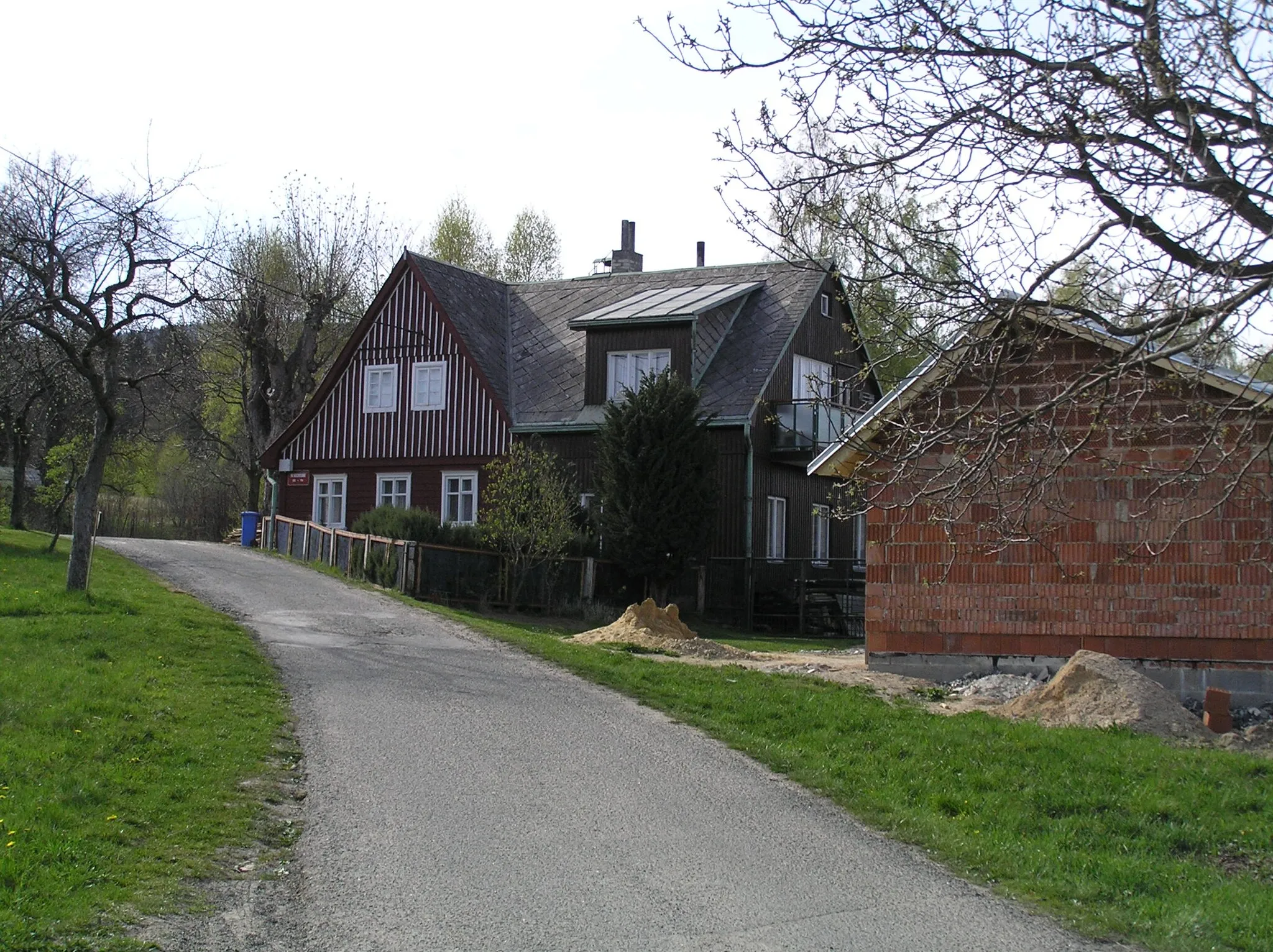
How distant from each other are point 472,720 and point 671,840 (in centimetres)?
438

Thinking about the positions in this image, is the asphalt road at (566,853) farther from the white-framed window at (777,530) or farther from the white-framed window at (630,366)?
the white-framed window at (630,366)

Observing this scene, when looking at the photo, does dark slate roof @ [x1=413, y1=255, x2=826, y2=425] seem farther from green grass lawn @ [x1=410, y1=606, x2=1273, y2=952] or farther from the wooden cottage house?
green grass lawn @ [x1=410, y1=606, x2=1273, y2=952]

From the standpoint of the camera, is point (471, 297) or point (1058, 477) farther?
point (471, 297)

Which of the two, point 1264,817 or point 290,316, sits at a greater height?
point 290,316

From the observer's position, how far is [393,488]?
3397 centimetres

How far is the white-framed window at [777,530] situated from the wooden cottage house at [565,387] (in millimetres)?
49

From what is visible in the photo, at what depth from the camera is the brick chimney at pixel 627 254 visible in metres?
42.5

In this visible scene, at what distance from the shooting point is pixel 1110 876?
25.6 ft

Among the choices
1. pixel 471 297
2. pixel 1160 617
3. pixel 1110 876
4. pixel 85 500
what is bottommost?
pixel 1110 876

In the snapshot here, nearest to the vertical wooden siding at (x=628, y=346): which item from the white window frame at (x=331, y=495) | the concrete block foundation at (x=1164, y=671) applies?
the white window frame at (x=331, y=495)

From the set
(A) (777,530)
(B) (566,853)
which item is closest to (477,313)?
(A) (777,530)

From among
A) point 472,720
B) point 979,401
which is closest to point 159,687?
point 472,720

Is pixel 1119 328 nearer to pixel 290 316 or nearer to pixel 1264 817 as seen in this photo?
pixel 1264 817

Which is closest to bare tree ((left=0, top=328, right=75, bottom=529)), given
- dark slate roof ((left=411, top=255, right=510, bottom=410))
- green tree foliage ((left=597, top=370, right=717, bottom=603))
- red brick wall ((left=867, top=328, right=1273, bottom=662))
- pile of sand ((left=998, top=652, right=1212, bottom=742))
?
dark slate roof ((left=411, top=255, right=510, bottom=410))
